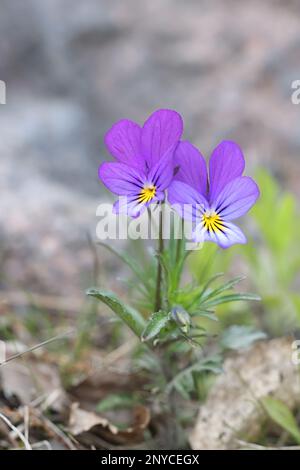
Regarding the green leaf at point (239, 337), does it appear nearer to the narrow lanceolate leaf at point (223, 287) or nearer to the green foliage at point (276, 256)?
the narrow lanceolate leaf at point (223, 287)

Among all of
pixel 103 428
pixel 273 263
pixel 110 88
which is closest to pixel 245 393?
pixel 103 428

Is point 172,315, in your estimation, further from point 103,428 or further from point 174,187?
point 103,428

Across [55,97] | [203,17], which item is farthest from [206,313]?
[203,17]

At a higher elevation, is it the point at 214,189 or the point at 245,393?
the point at 214,189

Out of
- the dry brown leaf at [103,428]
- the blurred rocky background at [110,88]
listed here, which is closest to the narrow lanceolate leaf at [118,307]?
the dry brown leaf at [103,428]
